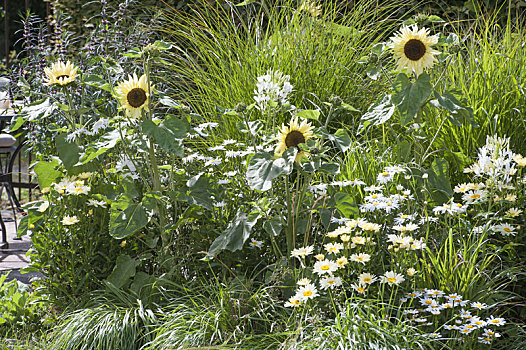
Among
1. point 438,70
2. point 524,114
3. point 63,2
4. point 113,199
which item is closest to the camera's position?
point 113,199

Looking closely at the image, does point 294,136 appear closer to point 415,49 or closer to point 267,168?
point 267,168

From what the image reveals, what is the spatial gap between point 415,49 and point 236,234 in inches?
44.1

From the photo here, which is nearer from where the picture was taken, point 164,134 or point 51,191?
point 164,134

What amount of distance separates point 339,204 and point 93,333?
1.12 metres

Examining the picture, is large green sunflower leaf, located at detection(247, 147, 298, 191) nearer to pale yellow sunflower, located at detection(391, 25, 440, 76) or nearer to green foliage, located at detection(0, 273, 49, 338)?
pale yellow sunflower, located at detection(391, 25, 440, 76)

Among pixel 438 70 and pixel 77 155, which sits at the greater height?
pixel 438 70

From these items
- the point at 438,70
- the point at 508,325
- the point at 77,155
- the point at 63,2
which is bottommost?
the point at 508,325

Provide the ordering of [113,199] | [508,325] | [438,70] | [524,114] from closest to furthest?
[508,325], [113,199], [524,114], [438,70]

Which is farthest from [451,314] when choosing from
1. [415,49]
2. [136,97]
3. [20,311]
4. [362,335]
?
[20,311]

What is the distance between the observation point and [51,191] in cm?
278

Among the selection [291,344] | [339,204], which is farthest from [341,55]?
[291,344]

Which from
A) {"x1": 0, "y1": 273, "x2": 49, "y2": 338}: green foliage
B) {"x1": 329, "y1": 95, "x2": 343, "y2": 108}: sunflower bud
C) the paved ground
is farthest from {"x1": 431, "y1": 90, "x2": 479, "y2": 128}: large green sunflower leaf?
the paved ground

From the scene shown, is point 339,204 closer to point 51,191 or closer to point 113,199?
point 113,199

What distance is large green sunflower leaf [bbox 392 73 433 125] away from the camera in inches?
103
